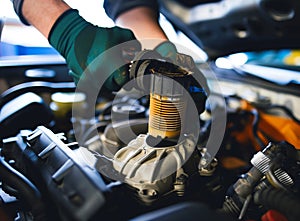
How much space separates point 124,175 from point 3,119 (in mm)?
441

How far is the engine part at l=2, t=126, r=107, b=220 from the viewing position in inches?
20.7

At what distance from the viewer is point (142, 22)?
1.05 m

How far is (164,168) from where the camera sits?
2.22 feet

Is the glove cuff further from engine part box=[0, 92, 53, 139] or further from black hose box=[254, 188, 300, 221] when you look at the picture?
black hose box=[254, 188, 300, 221]

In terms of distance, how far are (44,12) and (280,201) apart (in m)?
0.78

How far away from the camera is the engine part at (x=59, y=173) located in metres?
0.52

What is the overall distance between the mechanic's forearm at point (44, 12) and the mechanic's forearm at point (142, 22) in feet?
0.76

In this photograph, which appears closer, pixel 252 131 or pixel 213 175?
pixel 213 175

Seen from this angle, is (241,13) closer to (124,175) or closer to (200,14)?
(200,14)

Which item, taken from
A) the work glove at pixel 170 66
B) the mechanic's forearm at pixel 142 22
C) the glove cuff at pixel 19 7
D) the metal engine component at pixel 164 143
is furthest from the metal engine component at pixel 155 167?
the glove cuff at pixel 19 7

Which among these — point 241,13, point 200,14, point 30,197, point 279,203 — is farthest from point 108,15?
point 279,203

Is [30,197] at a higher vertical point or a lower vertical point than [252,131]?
higher

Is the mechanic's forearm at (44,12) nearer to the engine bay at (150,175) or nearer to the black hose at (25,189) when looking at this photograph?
the engine bay at (150,175)

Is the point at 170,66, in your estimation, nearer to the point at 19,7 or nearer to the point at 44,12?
the point at 44,12
